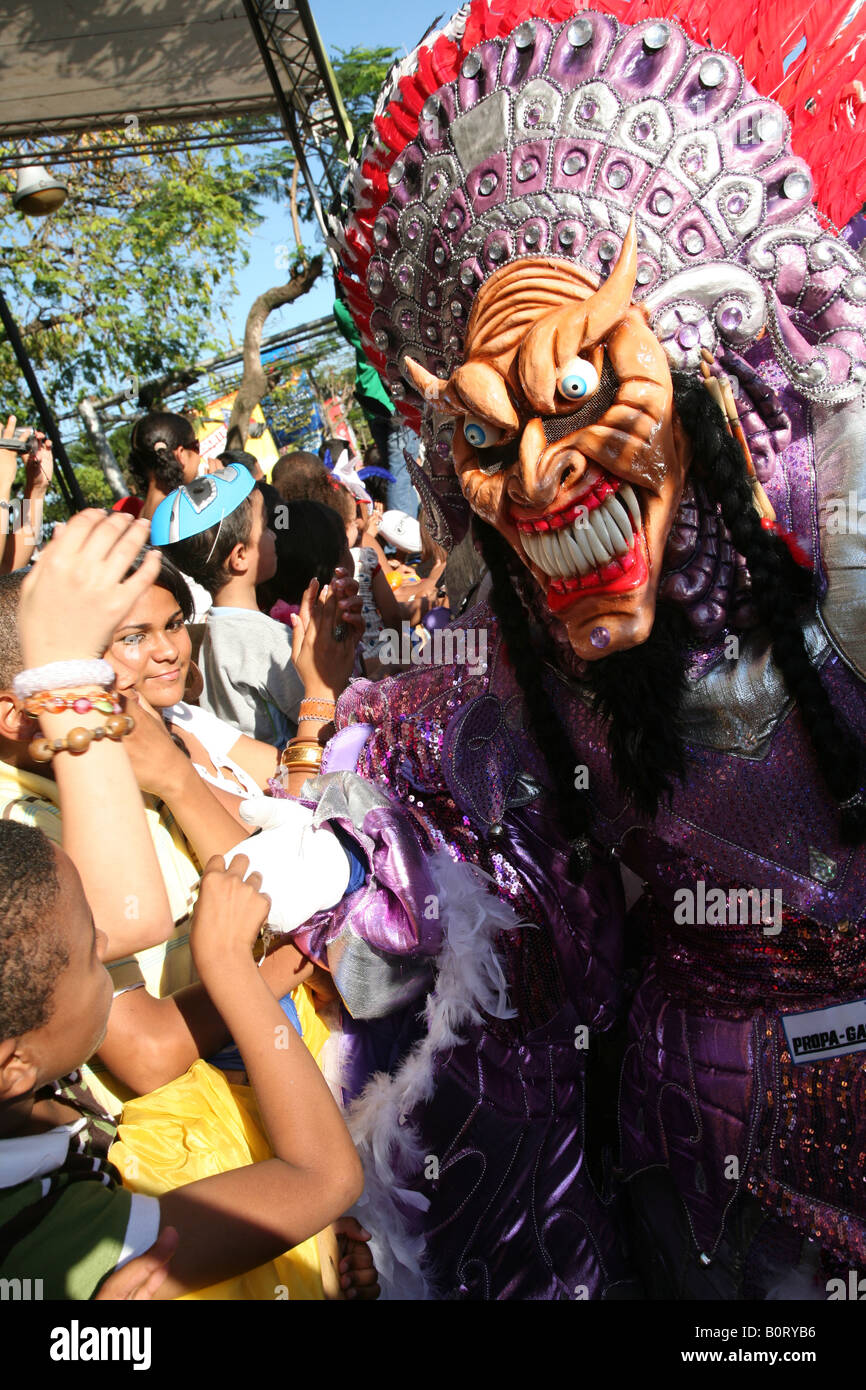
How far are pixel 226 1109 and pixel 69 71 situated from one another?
6.82 meters

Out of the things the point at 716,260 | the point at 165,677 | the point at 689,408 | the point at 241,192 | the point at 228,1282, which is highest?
the point at 241,192

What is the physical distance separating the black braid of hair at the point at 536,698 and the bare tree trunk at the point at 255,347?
25.3 ft

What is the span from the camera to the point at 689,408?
49.6 inches

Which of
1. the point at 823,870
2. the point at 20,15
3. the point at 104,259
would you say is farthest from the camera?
the point at 104,259

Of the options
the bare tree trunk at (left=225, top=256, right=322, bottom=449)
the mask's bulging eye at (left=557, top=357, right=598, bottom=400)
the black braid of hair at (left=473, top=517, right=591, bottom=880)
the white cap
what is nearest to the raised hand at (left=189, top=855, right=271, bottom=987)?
the black braid of hair at (left=473, top=517, right=591, bottom=880)

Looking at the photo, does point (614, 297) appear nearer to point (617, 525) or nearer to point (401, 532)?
point (617, 525)

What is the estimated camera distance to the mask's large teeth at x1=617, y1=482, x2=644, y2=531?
125 centimetres

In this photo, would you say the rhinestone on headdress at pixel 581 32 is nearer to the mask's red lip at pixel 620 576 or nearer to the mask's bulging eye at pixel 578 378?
the mask's bulging eye at pixel 578 378

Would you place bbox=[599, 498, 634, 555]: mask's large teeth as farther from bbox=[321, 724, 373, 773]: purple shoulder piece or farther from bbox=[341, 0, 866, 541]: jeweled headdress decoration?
bbox=[321, 724, 373, 773]: purple shoulder piece

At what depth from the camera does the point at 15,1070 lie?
3.54 feet

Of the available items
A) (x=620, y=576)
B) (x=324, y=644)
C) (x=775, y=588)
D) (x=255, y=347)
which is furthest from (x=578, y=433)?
(x=255, y=347)
